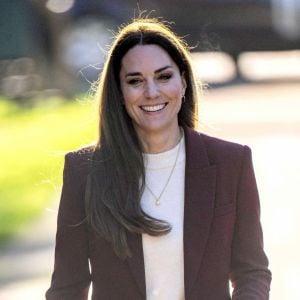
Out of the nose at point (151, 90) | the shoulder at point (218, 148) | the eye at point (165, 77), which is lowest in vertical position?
the shoulder at point (218, 148)

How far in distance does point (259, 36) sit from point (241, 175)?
23.4 meters

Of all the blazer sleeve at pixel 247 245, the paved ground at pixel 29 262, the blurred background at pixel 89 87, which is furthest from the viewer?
the blurred background at pixel 89 87

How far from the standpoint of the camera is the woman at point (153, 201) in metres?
3.62

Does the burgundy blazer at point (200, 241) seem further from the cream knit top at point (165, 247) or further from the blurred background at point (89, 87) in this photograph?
the blurred background at point (89, 87)

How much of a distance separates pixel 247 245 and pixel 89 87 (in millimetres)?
20211

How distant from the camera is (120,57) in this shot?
12.5 feet

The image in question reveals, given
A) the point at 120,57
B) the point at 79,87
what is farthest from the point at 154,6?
the point at 120,57

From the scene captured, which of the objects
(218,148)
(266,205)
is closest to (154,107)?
(218,148)

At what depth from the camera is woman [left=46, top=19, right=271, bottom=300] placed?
3615 millimetres

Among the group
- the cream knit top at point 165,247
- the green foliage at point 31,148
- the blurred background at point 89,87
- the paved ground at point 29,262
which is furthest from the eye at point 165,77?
the blurred background at point 89,87

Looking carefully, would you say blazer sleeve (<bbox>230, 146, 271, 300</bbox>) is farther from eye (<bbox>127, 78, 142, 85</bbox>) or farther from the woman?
eye (<bbox>127, 78, 142, 85</bbox>)

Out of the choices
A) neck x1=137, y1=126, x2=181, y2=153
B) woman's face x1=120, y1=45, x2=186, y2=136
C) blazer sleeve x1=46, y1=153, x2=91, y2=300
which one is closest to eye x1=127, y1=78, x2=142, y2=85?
woman's face x1=120, y1=45, x2=186, y2=136

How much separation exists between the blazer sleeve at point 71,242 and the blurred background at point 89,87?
5.90 meters

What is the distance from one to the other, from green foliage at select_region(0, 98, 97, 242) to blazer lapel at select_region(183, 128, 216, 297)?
3.83 metres
